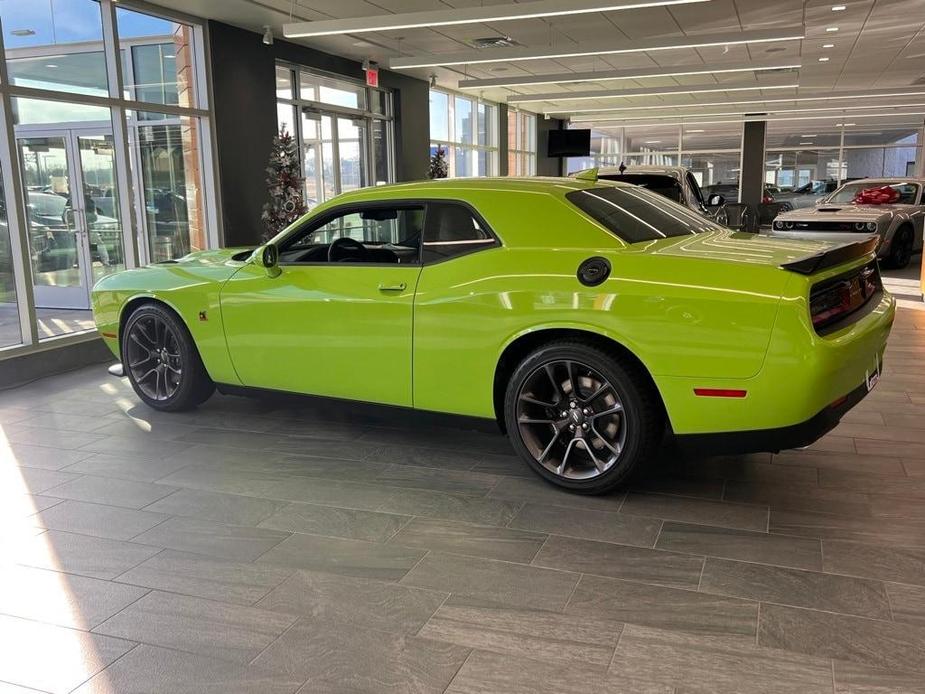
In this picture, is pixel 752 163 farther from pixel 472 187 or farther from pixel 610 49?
pixel 472 187

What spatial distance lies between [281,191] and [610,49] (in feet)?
15.9

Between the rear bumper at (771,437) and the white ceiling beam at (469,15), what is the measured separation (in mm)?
5545

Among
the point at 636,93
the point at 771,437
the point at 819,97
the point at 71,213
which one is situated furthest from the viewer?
the point at 819,97

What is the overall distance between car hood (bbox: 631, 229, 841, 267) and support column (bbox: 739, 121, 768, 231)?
78.2 ft

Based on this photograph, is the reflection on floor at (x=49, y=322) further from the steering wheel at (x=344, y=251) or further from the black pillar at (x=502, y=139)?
the black pillar at (x=502, y=139)

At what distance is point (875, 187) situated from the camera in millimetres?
13211

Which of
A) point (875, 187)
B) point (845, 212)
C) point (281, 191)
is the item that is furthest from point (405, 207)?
point (875, 187)

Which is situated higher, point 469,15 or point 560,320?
point 469,15

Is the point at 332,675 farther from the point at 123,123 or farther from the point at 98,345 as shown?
the point at 123,123

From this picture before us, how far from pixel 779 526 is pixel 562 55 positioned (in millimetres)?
8760

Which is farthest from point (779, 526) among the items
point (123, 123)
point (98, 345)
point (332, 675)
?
point (123, 123)

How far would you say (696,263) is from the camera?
3.34 metres

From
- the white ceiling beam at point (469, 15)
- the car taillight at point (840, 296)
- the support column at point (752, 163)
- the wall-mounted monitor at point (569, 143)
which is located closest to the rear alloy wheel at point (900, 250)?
the white ceiling beam at point (469, 15)

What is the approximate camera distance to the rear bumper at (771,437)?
10.6 feet
